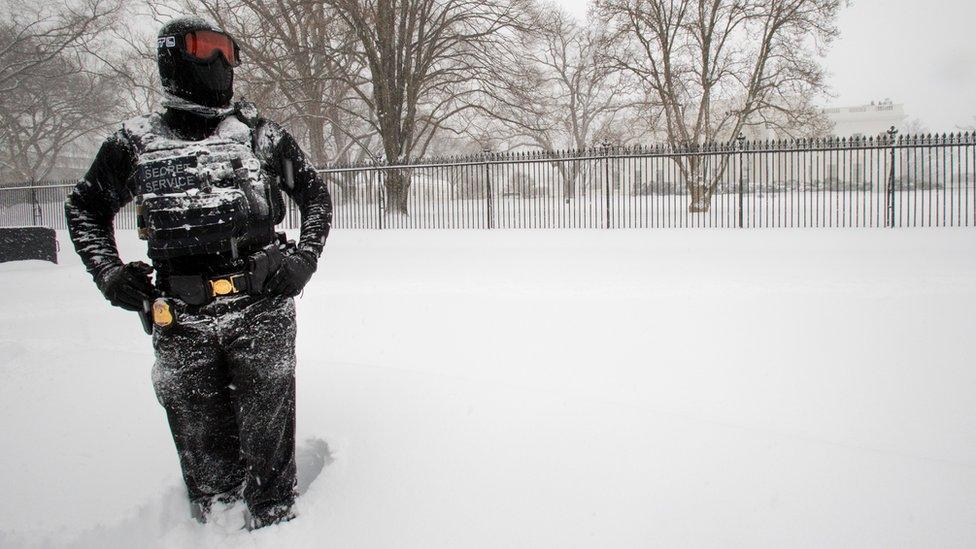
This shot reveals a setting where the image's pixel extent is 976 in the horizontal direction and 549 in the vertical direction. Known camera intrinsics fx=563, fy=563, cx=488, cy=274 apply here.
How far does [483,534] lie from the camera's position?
2.31m

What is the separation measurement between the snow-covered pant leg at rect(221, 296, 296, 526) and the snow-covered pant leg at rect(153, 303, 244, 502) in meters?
0.08

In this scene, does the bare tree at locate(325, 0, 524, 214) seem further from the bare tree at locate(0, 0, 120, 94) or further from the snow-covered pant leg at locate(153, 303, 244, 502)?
the snow-covered pant leg at locate(153, 303, 244, 502)

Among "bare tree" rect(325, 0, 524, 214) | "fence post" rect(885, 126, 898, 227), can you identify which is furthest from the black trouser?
"bare tree" rect(325, 0, 524, 214)

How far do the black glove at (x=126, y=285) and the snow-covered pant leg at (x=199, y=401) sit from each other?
0.13 meters

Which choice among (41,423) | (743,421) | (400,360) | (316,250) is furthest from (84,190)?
(743,421)

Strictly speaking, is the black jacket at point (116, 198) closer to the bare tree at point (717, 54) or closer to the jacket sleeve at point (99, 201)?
the jacket sleeve at point (99, 201)

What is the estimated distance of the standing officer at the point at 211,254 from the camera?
6.77ft

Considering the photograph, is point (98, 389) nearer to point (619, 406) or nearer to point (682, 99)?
point (619, 406)

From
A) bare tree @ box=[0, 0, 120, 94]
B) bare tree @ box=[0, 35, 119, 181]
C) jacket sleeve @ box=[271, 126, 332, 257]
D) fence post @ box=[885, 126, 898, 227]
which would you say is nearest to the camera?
jacket sleeve @ box=[271, 126, 332, 257]

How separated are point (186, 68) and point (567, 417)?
2.63 metres

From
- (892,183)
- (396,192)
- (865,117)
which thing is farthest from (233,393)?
(865,117)

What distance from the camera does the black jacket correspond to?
213 cm

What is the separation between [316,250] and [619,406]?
218 cm

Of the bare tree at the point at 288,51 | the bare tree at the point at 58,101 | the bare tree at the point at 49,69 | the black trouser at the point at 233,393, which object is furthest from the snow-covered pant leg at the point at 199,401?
Answer: the bare tree at the point at 58,101
